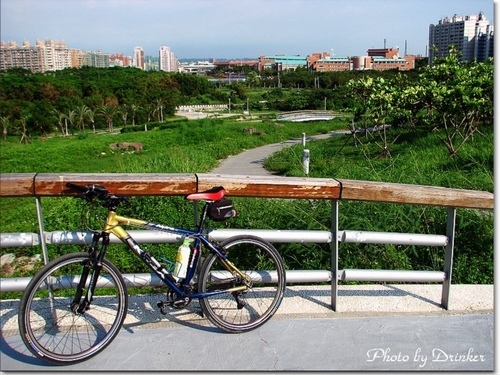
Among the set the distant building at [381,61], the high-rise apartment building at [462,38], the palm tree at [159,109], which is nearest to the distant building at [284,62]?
the palm tree at [159,109]

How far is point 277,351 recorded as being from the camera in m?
2.41

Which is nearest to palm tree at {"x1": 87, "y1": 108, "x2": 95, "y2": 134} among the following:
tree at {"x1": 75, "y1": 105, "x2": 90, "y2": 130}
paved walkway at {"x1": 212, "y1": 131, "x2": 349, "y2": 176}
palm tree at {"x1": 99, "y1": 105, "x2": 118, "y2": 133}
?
tree at {"x1": 75, "y1": 105, "x2": 90, "y2": 130}

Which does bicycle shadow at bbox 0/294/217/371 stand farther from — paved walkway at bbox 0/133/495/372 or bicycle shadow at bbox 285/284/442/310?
bicycle shadow at bbox 285/284/442/310

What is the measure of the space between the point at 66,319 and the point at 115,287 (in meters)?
0.30

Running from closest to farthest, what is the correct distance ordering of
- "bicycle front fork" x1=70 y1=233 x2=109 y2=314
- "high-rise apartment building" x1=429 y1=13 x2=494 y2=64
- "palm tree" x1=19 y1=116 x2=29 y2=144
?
"bicycle front fork" x1=70 y1=233 x2=109 y2=314, "high-rise apartment building" x1=429 y1=13 x2=494 y2=64, "palm tree" x1=19 y1=116 x2=29 y2=144

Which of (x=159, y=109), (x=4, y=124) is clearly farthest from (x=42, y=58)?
(x=4, y=124)

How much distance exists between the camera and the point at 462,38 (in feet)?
44.8

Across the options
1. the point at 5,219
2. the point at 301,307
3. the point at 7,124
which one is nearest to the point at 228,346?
the point at 301,307

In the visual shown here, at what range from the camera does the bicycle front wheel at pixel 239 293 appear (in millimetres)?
2523

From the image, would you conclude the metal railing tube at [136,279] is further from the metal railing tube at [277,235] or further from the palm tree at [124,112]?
the palm tree at [124,112]

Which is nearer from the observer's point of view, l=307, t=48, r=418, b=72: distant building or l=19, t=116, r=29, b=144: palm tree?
l=307, t=48, r=418, b=72: distant building

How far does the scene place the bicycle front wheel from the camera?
2.52m

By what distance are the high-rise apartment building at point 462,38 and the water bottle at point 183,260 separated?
38.1 ft

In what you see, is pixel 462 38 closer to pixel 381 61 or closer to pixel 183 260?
pixel 183 260
